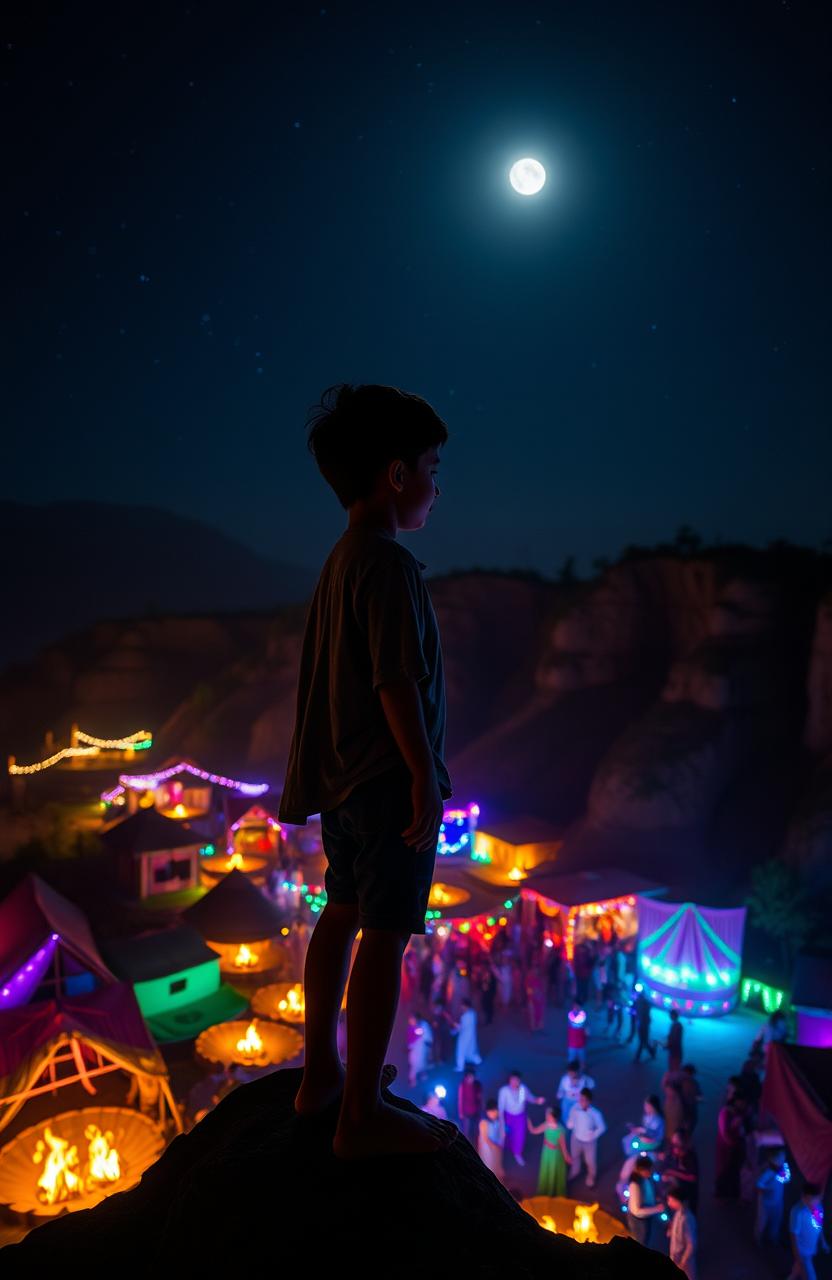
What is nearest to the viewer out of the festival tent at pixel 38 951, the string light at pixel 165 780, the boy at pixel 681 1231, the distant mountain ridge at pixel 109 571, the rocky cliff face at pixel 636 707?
the boy at pixel 681 1231

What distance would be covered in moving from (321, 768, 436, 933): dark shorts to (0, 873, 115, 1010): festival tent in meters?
10.9

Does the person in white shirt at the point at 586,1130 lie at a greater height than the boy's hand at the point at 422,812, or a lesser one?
lesser

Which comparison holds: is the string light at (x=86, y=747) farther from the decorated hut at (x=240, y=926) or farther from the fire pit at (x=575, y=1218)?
the fire pit at (x=575, y=1218)

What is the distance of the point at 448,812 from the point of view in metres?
23.4

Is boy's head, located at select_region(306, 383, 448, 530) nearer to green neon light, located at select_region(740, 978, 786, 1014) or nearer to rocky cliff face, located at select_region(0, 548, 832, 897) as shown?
green neon light, located at select_region(740, 978, 786, 1014)

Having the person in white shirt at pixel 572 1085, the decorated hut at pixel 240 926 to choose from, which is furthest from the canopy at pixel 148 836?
the person in white shirt at pixel 572 1085

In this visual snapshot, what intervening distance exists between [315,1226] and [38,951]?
1150 centimetres

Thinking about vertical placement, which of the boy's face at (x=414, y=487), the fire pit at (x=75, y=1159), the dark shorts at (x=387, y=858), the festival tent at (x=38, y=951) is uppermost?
the boy's face at (x=414, y=487)

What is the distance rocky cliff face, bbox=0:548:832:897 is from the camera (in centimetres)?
2239

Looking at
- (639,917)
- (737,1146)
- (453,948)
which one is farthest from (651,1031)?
(737,1146)

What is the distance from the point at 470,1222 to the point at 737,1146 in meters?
8.45

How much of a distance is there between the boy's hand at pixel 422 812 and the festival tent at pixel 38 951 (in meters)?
11.1

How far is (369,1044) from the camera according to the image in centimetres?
230

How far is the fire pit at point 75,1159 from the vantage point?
855cm
